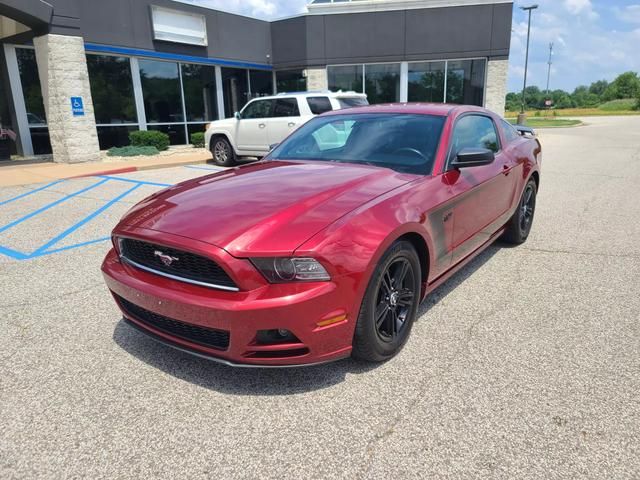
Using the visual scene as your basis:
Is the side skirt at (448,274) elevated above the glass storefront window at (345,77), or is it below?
below

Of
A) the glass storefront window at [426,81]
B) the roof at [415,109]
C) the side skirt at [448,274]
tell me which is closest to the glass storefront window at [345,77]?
the glass storefront window at [426,81]

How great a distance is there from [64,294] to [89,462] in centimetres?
237

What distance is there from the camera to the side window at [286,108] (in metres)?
11.7

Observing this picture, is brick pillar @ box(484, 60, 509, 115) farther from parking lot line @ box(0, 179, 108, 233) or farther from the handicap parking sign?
parking lot line @ box(0, 179, 108, 233)

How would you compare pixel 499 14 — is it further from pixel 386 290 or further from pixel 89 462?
pixel 89 462

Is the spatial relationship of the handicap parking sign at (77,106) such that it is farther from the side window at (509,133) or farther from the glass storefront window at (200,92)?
the side window at (509,133)

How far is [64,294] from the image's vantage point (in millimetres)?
4195

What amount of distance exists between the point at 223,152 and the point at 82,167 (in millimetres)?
3787

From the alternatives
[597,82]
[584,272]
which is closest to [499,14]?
[584,272]

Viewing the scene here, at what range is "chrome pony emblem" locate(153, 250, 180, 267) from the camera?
2.64 metres

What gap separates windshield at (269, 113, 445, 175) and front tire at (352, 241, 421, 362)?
2.66 feet

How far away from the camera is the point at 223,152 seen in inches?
516

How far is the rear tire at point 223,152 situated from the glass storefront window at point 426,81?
11.1m

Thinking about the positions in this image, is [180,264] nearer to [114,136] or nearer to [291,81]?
[114,136]
